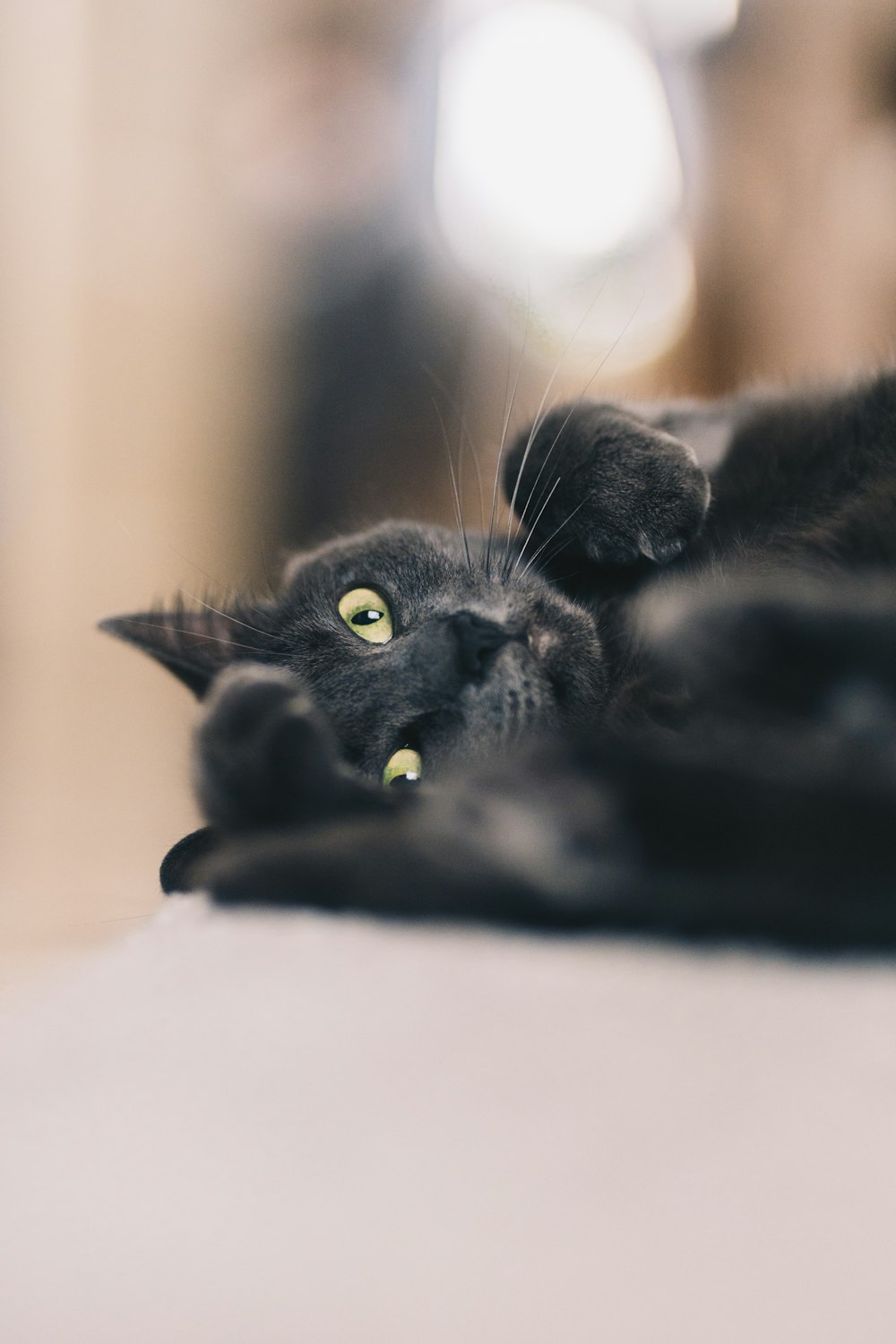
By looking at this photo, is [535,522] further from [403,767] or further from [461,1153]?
[461,1153]

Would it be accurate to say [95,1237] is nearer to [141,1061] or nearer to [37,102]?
[141,1061]

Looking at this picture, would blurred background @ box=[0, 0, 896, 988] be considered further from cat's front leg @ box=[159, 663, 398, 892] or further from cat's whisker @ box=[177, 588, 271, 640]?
cat's front leg @ box=[159, 663, 398, 892]

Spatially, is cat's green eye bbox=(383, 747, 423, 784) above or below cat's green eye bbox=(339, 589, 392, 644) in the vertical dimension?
below

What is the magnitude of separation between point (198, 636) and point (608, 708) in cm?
41

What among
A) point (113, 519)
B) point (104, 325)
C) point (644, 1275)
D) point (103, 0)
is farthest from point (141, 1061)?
point (103, 0)

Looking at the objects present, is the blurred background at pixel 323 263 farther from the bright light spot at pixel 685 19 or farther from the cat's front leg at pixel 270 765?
the cat's front leg at pixel 270 765

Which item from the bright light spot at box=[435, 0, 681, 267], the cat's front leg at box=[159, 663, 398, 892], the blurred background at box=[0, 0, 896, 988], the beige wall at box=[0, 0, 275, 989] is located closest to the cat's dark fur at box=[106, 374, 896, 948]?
the cat's front leg at box=[159, 663, 398, 892]

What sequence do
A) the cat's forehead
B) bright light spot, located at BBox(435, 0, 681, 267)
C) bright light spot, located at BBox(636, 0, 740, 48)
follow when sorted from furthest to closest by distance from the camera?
bright light spot, located at BBox(636, 0, 740, 48) < bright light spot, located at BBox(435, 0, 681, 267) < the cat's forehead

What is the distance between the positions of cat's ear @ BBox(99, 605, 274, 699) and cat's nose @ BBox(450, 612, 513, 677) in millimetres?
203

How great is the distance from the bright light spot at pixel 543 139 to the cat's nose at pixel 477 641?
2.39 meters

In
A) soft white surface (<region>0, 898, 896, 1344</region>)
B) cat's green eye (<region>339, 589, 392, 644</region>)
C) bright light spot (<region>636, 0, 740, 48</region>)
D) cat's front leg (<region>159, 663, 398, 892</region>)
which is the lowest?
soft white surface (<region>0, 898, 896, 1344</region>)

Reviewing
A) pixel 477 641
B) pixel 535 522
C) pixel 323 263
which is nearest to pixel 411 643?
pixel 477 641

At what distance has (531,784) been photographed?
478 millimetres

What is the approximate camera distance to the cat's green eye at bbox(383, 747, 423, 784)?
0.83m
